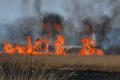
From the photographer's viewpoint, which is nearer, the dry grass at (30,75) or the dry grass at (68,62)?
the dry grass at (30,75)

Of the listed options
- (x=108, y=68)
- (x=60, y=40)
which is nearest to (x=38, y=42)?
(x=60, y=40)

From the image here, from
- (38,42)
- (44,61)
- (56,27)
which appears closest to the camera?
(44,61)

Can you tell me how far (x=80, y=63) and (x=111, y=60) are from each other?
1.95 metres

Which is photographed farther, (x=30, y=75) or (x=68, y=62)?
(x=68, y=62)

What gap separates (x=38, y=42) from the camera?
88.7 ft

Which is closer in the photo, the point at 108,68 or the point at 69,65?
the point at 108,68

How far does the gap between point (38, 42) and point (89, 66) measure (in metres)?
14.8

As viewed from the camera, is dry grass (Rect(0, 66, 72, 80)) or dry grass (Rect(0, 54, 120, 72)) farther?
dry grass (Rect(0, 54, 120, 72))

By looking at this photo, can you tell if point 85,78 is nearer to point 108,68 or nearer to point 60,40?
point 108,68

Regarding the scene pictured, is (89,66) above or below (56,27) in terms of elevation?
below

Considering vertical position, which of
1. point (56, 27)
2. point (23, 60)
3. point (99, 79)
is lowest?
point (99, 79)

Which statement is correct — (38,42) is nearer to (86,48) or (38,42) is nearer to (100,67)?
(86,48)

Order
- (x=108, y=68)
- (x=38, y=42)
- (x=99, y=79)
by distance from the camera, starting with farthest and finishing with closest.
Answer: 1. (x=38, y=42)
2. (x=108, y=68)
3. (x=99, y=79)

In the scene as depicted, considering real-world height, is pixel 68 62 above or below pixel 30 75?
below
